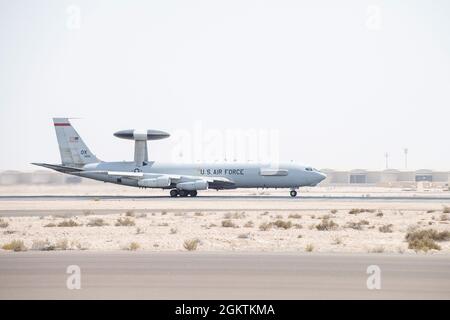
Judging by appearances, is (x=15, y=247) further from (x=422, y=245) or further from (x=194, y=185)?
(x=194, y=185)

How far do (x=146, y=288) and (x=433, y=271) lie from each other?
7582 millimetres

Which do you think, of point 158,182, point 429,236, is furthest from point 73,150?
point 429,236

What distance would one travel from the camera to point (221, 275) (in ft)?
56.1

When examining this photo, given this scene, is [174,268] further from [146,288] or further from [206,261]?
[146,288]

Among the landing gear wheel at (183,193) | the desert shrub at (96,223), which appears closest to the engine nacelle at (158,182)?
the landing gear wheel at (183,193)

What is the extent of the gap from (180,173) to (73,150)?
1188cm

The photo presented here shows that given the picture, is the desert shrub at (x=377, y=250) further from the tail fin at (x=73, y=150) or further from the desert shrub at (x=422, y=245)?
the tail fin at (x=73, y=150)

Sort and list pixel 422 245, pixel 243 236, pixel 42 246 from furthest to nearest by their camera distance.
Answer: pixel 243 236
pixel 422 245
pixel 42 246

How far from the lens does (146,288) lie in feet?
49.9

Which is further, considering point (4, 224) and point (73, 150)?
point (73, 150)

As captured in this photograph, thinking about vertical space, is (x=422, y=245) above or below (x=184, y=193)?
below

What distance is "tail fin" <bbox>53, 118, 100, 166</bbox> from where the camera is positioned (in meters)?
72.8
